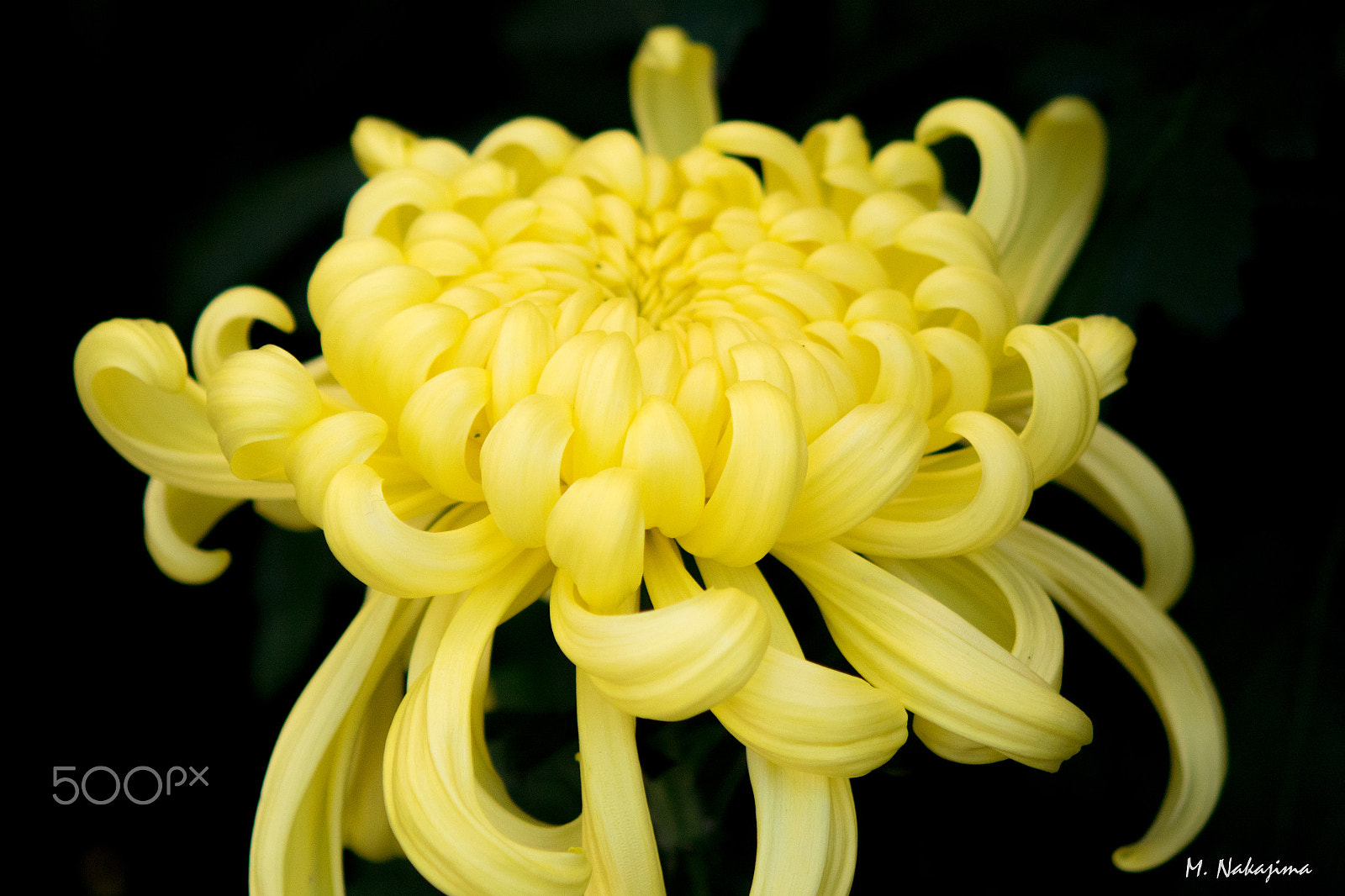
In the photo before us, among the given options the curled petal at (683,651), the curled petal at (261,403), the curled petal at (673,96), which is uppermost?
the curled petal at (673,96)

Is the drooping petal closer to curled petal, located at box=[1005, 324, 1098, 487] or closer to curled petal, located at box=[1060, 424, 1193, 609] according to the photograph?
curled petal, located at box=[1005, 324, 1098, 487]

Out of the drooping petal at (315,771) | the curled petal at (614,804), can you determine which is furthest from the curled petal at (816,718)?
the drooping petal at (315,771)

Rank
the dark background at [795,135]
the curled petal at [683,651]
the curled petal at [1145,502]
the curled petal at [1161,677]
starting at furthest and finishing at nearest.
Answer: the dark background at [795,135]
the curled petal at [1145,502]
the curled petal at [1161,677]
the curled petal at [683,651]

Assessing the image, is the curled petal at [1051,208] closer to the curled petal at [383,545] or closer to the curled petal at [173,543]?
the curled petal at [383,545]

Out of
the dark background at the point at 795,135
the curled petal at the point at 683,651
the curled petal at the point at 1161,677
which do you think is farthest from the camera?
the dark background at the point at 795,135

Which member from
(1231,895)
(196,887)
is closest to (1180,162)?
(1231,895)
